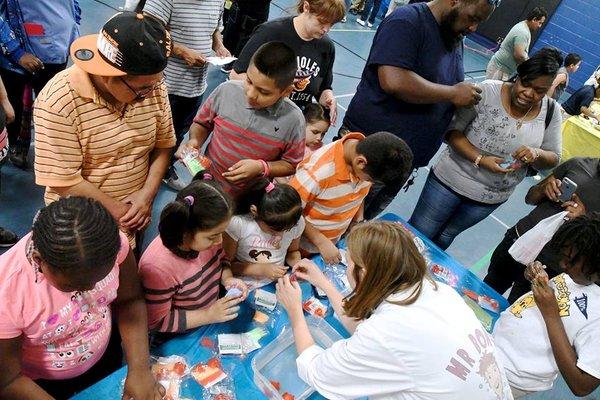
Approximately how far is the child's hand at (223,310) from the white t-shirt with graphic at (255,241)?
326mm

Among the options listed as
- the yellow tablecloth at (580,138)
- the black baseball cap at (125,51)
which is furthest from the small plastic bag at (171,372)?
the yellow tablecloth at (580,138)

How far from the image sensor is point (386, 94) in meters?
2.53

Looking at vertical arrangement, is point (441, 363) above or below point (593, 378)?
above

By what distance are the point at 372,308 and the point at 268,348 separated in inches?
20.0

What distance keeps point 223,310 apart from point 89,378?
1.91 feet

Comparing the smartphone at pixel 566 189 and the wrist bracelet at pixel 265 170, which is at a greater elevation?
the smartphone at pixel 566 189

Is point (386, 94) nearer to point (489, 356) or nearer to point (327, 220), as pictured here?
point (327, 220)

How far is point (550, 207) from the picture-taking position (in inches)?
106

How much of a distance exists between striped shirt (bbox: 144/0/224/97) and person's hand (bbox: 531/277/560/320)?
2.44 meters

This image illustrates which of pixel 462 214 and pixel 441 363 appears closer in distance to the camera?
pixel 441 363

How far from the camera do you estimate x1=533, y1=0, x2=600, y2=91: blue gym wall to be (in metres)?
11.0

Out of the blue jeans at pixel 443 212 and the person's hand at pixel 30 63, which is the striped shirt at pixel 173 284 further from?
the person's hand at pixel 30 63

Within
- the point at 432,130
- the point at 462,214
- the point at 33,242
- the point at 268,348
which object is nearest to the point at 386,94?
the point at 432,130

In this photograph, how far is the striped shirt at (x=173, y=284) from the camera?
5.35 feet
